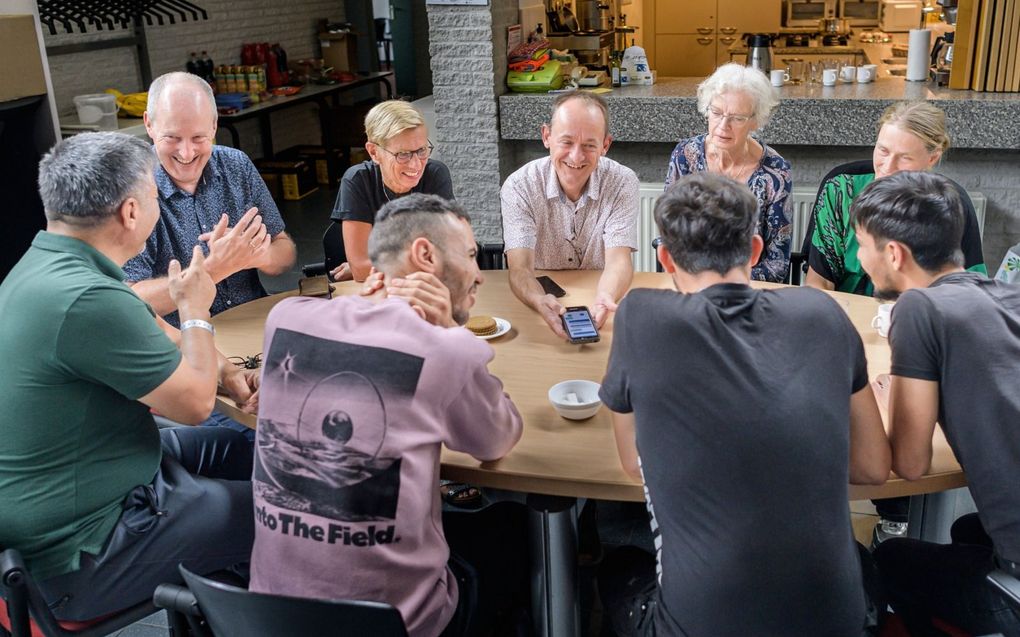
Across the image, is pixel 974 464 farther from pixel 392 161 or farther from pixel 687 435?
pixel 392 161

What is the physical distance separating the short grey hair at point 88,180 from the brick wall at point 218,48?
14.2 feet

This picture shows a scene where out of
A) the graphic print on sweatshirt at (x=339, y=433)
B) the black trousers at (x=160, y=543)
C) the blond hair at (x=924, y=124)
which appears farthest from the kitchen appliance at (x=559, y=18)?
the graphic print on sweatshirt at (x=339, y=433)

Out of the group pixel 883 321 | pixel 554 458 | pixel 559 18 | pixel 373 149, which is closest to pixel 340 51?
pixel 559 18

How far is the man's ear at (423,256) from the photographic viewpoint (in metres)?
1.94

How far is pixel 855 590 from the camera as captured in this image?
5.49 ft

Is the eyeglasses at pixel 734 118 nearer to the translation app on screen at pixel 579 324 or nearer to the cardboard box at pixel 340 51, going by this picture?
the translation app on screen at pixel 579 324

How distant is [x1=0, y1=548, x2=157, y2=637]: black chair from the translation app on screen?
1.22 meters

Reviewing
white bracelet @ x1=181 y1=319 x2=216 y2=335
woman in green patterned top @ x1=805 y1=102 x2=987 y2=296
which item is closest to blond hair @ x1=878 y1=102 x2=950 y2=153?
woman in green patterned top @ x1=805 y1=102 x2=987 y2=296

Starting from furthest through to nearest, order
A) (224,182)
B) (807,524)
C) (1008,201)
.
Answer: (1008,201), (224,182), (807,524)

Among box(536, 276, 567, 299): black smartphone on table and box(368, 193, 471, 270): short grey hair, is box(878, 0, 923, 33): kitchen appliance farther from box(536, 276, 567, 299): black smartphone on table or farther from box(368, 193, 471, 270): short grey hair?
Result: box(368, 193, 471, 270): short grey hair

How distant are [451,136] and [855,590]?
12.4 ft

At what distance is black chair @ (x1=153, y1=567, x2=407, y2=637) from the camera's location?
149 cm

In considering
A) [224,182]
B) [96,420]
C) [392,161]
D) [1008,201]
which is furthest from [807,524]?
[1008,201]

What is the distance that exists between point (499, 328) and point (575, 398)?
539mm
